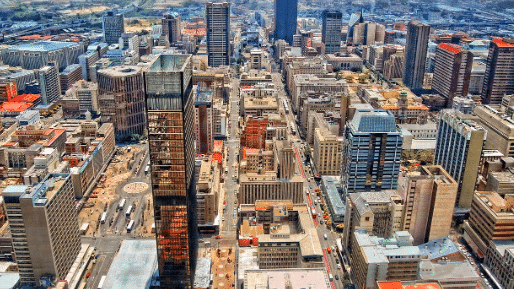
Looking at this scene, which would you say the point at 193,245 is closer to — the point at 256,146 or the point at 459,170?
the point at 256,146

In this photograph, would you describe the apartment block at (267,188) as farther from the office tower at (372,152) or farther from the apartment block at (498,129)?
the apartment block at (498,129)

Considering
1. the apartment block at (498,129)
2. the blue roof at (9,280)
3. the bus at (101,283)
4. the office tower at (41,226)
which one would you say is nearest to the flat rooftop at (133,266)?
the bus at (101,283)

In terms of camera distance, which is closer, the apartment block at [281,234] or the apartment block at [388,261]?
the apartment block at [388,261]

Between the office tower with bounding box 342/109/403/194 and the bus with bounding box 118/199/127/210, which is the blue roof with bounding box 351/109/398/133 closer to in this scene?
the office tower with bounding box 342/109/403/194

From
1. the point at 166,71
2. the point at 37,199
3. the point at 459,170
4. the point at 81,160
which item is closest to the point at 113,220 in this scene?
the point at 81,160

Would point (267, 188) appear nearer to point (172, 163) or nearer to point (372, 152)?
point (372, 152)

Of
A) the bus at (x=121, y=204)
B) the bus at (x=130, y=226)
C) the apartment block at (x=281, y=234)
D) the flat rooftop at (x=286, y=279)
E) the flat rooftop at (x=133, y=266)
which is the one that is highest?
the flat rooftop at (x=286, y=279)

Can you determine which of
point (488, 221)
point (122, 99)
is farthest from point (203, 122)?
point (488, 221)
